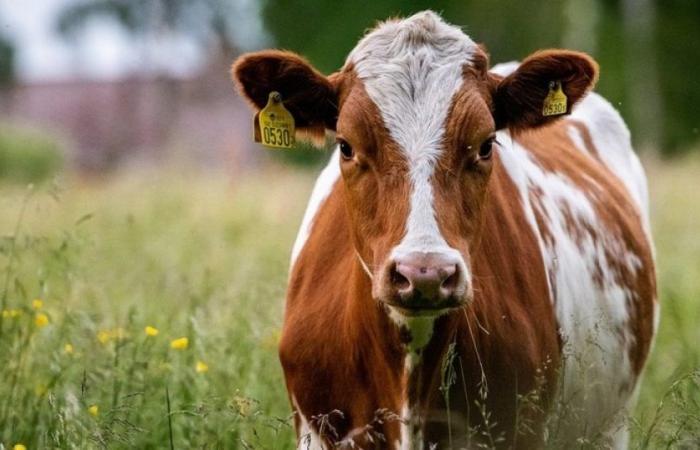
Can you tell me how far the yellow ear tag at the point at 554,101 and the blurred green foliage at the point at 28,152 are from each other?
1851cm

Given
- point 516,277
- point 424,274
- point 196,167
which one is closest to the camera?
point 424,274

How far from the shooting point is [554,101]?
5074 mm

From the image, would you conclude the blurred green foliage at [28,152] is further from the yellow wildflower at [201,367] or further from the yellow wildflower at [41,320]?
the yellow wildflower at [201,367]

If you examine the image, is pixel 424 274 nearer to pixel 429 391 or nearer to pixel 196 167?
pixel 429 391

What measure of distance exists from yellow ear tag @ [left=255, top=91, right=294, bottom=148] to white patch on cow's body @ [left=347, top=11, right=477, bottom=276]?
314mm

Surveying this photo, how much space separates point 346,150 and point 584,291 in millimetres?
1515

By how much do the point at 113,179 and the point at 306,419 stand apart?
13.7 meters

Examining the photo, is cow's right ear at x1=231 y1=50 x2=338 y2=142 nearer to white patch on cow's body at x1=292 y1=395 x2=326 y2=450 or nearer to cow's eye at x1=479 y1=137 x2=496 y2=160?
cow's eye at x1=479 y1=137 x2=496 y2=160

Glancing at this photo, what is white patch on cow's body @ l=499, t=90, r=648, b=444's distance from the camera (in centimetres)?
546

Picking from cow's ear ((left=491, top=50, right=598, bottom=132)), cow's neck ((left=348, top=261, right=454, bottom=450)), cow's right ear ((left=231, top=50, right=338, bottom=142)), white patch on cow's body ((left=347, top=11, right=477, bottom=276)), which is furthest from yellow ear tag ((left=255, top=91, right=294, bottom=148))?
cow's ear ((left=491, top=50, right=598, bottom=132))

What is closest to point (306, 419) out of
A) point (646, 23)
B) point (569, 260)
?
point (569, 260)

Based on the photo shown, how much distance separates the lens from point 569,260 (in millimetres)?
5738

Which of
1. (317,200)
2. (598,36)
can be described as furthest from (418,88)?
(598,36)

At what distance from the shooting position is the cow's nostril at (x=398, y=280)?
4195mm
